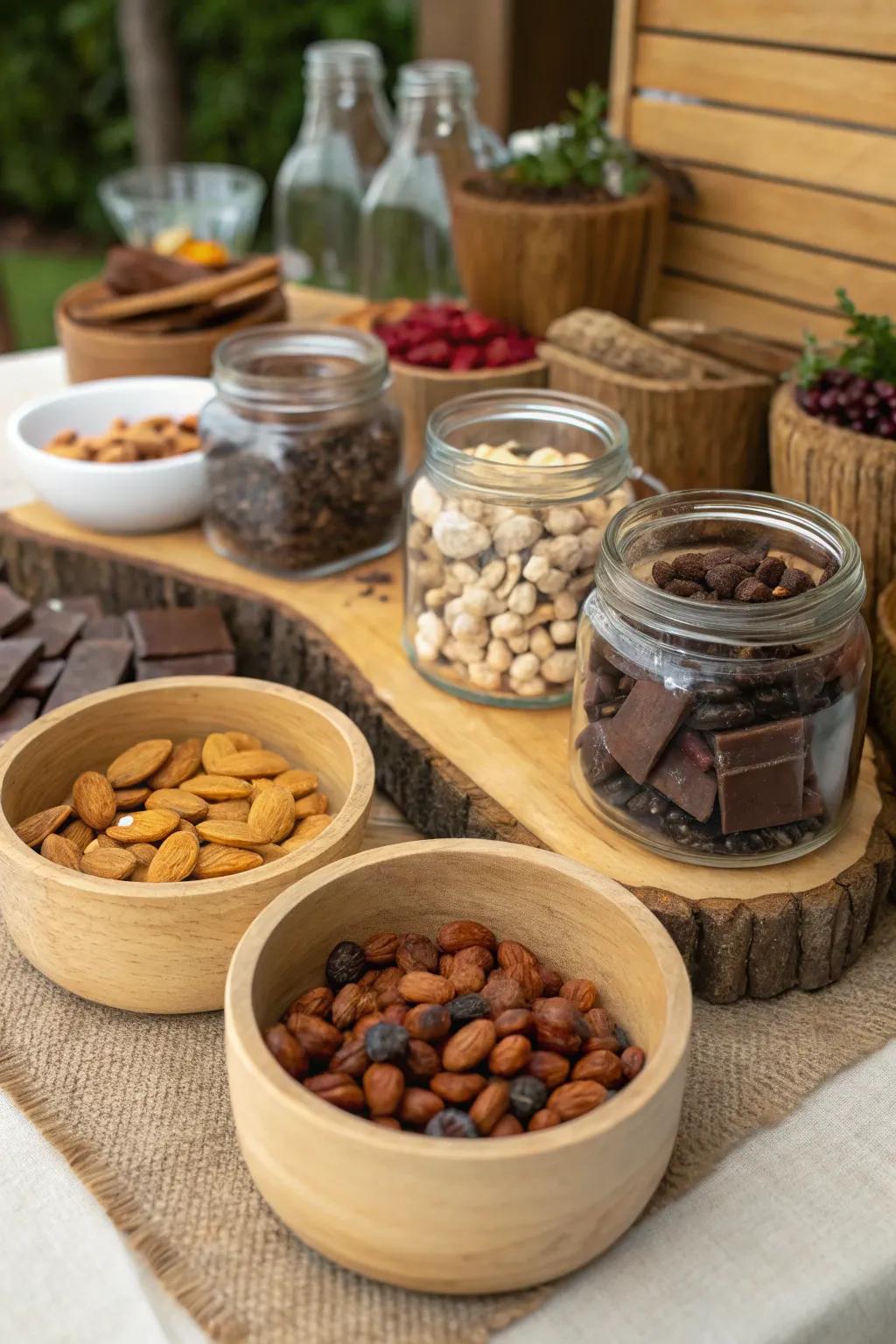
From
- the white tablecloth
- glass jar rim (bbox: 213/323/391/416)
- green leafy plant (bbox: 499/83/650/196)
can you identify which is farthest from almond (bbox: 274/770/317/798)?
green leafy plant (bbox: 499/83/650/196)

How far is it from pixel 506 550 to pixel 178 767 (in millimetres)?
342

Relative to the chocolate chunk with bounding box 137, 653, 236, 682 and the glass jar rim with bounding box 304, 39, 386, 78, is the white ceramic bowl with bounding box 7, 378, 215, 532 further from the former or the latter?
the glass jar rim with bounding box 304, 39, 386, 78

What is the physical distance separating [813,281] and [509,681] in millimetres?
734

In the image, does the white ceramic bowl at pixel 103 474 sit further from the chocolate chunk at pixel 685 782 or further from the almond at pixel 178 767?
the chocolate chunk at pixel 685 782

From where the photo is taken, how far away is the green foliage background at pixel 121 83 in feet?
14.8

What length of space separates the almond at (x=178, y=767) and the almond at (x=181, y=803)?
0.03 meters

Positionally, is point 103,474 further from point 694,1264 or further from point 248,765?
point 694,1264

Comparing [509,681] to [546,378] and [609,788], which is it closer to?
[609,788]

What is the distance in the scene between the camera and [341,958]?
0.87 m

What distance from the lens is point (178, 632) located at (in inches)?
50.4

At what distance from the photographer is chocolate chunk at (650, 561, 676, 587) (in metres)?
0.97

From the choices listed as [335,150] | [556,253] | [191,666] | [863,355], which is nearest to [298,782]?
[191,666]

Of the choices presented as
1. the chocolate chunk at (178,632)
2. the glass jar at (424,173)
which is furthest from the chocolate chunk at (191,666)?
the glass jar at (424,173)

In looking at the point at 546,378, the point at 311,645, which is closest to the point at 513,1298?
the point at 311,645
